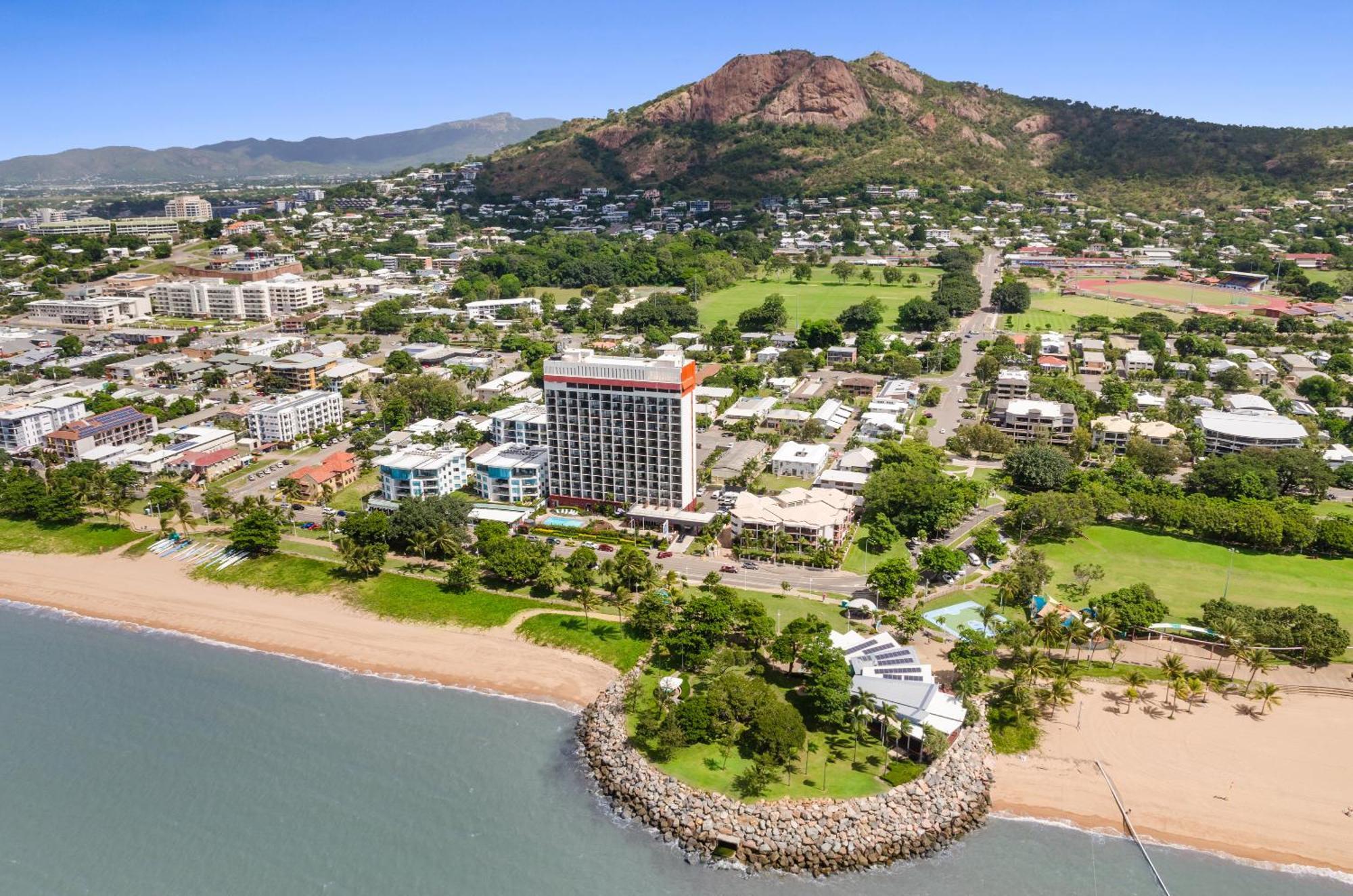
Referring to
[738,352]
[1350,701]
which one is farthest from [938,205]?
[1350,701]

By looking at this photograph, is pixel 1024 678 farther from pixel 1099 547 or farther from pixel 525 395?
pixel 525 395

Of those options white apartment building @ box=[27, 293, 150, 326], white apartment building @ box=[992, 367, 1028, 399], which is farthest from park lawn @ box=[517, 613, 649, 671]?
white apartment building @ box=[27, 293, 150, 326]

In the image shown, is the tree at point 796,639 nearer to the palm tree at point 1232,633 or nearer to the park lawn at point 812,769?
the park lawn at point 812,769

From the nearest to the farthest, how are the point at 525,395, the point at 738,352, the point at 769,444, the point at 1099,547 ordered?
1. the point at 1099,547
2. the point at 769,444
3. the point at 525,395
4. the point at 738,352

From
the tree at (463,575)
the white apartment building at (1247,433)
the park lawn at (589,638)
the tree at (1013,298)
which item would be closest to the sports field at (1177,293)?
the tree at (1013,298)

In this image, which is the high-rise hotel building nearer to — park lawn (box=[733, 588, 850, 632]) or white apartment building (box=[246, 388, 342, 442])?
park lawn (box=[733, 588, 850, 632])
